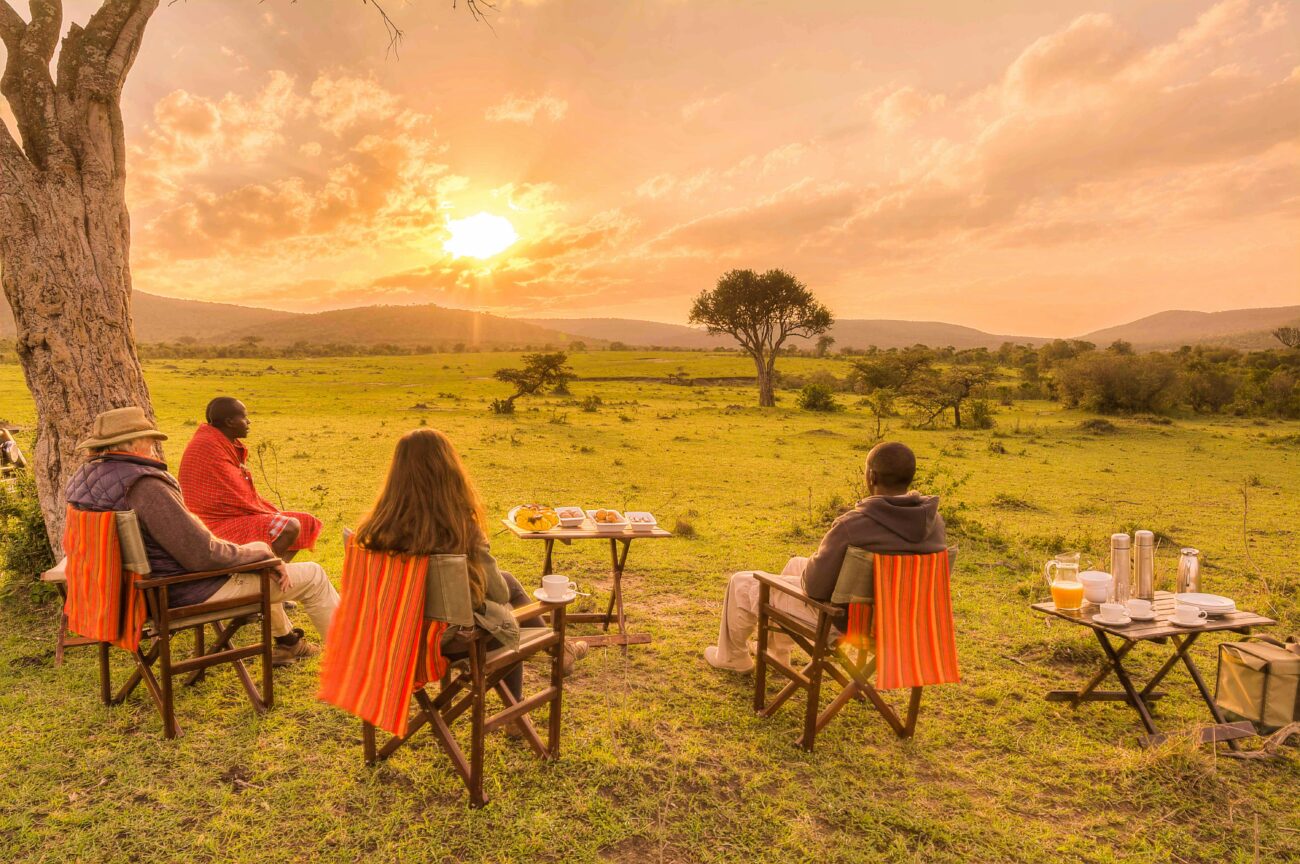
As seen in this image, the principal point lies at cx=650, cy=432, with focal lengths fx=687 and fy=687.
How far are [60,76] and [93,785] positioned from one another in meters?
6.51

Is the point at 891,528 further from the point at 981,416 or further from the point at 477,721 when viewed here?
the point at 981,416

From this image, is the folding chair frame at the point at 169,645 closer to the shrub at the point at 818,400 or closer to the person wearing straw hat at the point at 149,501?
the person wearing straw hat at the point at 149,501

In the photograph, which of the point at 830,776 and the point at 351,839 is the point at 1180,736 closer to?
the point at 830,776

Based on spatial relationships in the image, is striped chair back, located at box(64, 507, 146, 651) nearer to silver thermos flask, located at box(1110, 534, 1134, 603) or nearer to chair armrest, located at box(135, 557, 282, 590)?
chair armrest, located at box(135, 557, 282, 590)

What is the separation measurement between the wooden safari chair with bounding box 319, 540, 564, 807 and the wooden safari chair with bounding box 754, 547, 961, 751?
1.79 meters

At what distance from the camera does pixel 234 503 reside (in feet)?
20.0

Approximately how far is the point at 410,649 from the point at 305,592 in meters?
2.17

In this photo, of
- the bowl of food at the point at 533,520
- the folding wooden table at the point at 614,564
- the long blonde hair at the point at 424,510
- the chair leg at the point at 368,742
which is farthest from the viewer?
the bowl of food at the point at 533,520

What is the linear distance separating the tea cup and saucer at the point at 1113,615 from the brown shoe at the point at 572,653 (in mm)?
3971

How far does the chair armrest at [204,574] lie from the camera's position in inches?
177

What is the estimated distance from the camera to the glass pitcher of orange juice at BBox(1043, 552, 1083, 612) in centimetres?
499

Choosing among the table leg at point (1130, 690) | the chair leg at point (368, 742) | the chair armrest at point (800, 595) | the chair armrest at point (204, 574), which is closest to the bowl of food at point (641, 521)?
the chair armrest at point (800, 595)

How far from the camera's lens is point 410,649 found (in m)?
3.93

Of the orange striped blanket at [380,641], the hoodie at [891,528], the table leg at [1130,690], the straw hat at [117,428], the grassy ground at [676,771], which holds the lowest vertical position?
the grassy ground at [676,771]
